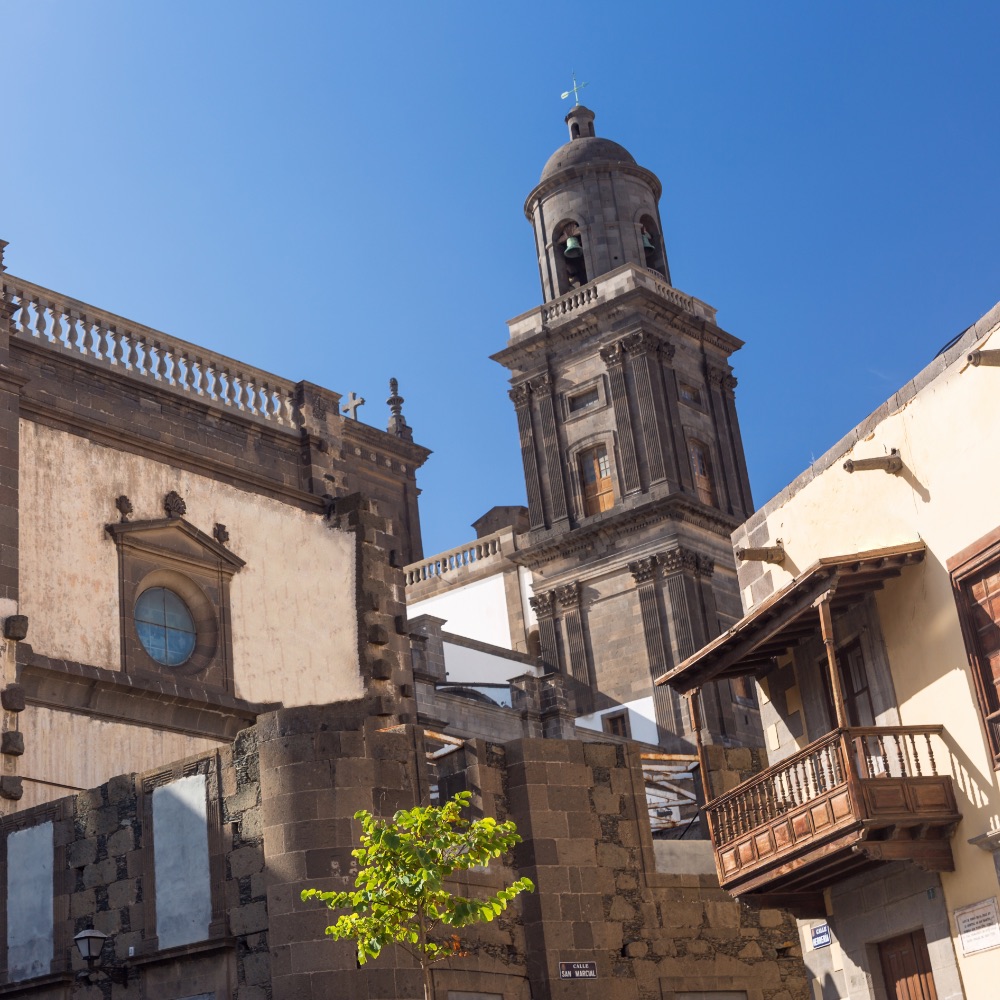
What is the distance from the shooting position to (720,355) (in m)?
48.7

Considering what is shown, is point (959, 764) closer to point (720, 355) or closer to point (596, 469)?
point (596, 469)

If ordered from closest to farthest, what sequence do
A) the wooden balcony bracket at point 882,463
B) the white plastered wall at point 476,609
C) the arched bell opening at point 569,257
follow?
1. the wooden balcony bracket at point 882,463
2. the white plastered wall at point 476,609
3. the arched bell opening at point 569,257

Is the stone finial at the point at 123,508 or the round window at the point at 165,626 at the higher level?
the stone finial at the point at 123,508

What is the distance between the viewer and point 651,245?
161 feet

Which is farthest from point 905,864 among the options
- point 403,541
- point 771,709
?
point 403,541

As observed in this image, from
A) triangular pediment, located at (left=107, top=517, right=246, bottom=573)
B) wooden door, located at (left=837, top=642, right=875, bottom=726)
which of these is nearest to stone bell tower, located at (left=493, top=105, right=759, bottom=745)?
triangular pediment, located at (left=107, top=517, right=246, bottom=573)

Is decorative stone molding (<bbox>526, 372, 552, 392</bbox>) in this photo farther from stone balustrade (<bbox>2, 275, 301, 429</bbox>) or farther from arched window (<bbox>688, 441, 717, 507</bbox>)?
stone balustrade (<bbox>2, 275, 301, 429</bbox>)

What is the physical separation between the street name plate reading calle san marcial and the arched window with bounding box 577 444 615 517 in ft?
89.8

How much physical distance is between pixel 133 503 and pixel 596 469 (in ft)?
78.1

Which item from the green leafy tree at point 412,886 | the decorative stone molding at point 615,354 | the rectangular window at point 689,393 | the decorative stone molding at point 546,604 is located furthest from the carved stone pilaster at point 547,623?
the green leafy tree at point 412,886

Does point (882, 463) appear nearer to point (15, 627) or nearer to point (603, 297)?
point (15, 627)

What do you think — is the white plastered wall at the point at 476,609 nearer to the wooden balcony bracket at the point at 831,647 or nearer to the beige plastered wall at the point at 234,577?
the beige plastered wall at the point at 234,577

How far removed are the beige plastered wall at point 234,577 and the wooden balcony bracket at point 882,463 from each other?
9101mm

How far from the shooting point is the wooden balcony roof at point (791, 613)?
1666 centimetres
